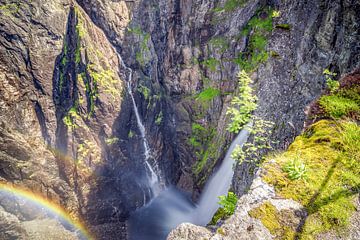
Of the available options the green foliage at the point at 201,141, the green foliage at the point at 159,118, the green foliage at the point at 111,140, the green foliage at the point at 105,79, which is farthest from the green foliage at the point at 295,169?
the green foliage at the point at 159,118

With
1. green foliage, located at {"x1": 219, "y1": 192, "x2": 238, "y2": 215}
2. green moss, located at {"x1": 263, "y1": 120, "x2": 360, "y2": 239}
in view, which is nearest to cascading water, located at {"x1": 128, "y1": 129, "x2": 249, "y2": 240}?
green foliage, located at {"x1": 219, "y1": 192, "x2": 238, "y2": 215}

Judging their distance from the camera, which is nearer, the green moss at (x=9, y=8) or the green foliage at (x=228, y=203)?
the green foliage at (x=228, y=203)

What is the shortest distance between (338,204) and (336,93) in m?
3.39

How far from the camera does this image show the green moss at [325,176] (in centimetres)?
359

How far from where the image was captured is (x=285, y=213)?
3742 millimetres

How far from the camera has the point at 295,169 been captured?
4145 mm

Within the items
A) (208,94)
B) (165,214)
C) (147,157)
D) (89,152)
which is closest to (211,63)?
(208,94)

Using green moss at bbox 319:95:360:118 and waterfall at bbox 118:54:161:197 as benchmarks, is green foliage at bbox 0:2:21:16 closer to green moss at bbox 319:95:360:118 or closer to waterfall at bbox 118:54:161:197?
waterfall at bbox 118:54:161:197

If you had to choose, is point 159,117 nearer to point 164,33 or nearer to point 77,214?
→ point 164,33

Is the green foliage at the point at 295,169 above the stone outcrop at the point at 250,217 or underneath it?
above

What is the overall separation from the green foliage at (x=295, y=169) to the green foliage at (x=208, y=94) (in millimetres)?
21872

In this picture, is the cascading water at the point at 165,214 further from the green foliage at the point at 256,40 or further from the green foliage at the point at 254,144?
the green foliage at the point at 254,144

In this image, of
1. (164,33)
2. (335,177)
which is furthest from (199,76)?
(335,177)

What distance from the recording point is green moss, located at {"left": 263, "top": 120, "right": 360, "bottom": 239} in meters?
3.59
